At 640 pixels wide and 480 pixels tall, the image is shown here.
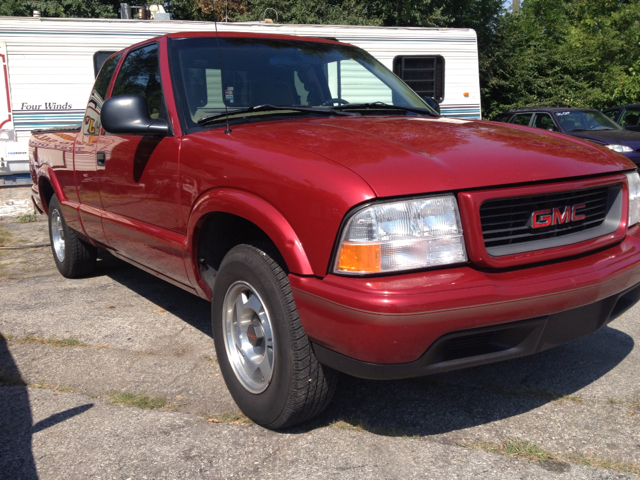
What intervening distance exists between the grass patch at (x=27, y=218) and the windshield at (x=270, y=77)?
6.76 m

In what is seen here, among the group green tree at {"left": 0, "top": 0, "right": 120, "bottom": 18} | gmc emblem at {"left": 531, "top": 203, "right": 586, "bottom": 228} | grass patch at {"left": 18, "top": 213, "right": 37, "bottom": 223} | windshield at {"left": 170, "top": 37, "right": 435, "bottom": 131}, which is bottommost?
grass patch at {"left": 18, "top": 213, "right": 37, "bottom": 223}

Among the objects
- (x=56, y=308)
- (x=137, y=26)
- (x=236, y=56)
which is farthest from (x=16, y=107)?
(x=236, y=56)

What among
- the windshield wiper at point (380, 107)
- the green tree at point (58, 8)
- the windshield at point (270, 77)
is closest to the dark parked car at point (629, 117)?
the windshield at point (270, 77)

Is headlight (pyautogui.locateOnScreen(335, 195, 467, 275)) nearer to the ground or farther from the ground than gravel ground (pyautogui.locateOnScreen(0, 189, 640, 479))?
farther from the ground

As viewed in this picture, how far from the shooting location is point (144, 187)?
370cm

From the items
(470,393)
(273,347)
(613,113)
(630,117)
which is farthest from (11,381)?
(613,113)

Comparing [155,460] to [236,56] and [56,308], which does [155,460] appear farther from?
[56,308]

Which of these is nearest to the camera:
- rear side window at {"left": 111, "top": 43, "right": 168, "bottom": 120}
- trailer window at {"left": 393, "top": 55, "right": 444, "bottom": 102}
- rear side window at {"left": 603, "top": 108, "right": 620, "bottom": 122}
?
rear side window at {"left": 111, "top": 43, "right": 168, "bottom": 120}

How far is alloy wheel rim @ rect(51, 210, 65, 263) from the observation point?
230 inches

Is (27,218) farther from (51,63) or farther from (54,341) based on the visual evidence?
(54,341)

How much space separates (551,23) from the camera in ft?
82.8

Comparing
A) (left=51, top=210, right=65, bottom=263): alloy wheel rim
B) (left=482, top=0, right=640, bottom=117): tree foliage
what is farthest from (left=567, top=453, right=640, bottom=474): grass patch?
(left=482, top=0, right=640, bottom=117): tree foliage

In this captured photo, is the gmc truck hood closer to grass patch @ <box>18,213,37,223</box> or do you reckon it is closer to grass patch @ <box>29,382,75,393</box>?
grass patch @ <box>29,382,75,393</box>

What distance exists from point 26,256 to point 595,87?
1920cm
